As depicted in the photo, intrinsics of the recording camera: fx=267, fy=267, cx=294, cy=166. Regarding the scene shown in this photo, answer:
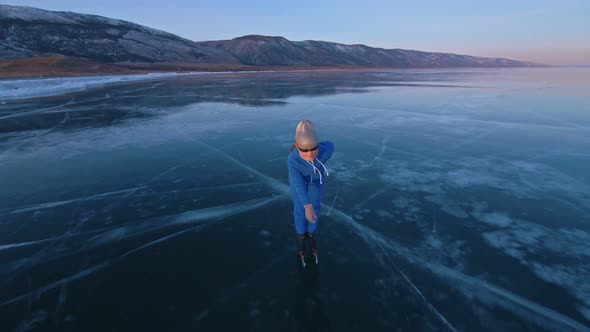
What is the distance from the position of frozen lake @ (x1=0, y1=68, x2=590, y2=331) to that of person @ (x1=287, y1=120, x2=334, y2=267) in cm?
84

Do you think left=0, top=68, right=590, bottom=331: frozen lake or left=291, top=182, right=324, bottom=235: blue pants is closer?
left=0, top=68, right=590, bottom=331: frozen lake

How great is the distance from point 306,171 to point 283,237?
158 cm

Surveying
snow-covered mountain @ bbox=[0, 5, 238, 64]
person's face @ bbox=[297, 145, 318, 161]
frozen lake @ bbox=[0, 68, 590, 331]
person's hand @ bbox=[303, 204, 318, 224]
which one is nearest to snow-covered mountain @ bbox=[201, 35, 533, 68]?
snow-covered mountain @ bbox=[0, 5, 238, 64]

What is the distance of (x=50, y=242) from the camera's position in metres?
3.68

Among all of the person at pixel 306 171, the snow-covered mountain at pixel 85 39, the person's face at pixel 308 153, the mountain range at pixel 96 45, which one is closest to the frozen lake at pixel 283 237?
the person at pixel 306 171

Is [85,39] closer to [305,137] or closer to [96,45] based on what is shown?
[96,45]

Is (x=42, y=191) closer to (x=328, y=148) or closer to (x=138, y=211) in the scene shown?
(x=138, y=211)

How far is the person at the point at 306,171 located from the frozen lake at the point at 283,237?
84 cm

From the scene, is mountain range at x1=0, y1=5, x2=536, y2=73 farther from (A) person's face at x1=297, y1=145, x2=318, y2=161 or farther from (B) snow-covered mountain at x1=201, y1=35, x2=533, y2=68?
(A) person's face at x1=297, y1=145, x2=318, y2=161

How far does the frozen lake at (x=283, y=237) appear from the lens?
104 inches

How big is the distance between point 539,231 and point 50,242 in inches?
273

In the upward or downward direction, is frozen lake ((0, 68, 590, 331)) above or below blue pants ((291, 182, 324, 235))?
below

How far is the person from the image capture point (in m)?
2.40

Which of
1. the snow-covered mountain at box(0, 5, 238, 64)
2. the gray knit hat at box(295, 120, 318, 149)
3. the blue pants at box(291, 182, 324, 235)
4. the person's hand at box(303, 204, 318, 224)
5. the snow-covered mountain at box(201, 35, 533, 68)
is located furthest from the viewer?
the snow-covered mountain at box(201, 35, 533, 68)
